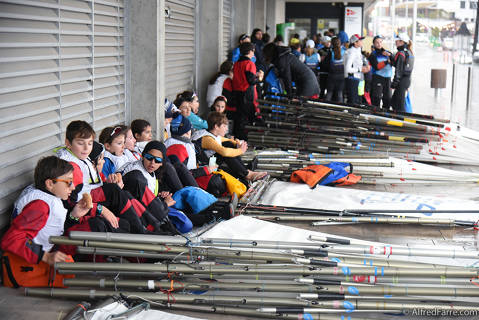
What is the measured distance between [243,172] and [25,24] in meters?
2.97

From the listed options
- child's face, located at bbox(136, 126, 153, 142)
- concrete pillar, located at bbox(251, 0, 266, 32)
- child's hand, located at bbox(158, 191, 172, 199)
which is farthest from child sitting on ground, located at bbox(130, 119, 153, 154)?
concrete pillar, located at bbox(251, 0, 266, 32)

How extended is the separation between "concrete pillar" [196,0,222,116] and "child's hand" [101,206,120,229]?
643cm

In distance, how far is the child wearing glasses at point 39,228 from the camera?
3.83m

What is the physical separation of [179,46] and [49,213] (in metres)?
5.88

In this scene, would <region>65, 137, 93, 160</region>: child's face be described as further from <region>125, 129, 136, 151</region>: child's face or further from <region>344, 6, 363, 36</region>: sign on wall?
<region>344, 6, 363, 36</region>: sign on wall

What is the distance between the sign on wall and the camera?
869 inches

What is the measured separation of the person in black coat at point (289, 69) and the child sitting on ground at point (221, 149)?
11.6ft

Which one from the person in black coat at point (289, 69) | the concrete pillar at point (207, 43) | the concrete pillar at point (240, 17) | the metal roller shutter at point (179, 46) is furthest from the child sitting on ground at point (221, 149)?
the concrete pillar at point (240, 17)

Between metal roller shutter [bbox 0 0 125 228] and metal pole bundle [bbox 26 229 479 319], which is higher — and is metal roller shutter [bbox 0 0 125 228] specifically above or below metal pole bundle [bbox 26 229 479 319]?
above

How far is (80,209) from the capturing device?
4102 mm

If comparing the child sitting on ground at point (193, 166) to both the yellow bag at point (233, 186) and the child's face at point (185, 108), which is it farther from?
the child's face at point (185, 108)

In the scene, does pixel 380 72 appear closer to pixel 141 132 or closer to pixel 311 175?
pixel 311 175

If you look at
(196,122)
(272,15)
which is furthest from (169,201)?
(272,15)

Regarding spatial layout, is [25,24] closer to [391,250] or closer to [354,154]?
[391,250]
